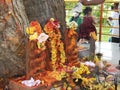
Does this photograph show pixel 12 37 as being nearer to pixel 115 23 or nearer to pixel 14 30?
pixel 14 30

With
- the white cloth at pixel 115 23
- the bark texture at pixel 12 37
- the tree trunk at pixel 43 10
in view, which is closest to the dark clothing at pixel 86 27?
the white cloth at pixel 115 23

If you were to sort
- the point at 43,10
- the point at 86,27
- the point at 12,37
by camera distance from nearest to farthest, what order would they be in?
the point at 12,37 < the point at 43,10 < the point at 86,27

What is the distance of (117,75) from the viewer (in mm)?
2434

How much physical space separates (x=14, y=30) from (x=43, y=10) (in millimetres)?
337

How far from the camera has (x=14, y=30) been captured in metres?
1.89

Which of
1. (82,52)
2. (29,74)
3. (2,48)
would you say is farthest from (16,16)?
(82,52)

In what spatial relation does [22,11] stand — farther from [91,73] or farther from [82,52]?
[82,52]

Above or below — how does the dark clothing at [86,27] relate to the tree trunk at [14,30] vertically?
below

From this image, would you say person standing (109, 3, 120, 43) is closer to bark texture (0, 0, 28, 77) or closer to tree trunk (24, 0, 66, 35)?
tree trunk (24, 0, 66, 35)

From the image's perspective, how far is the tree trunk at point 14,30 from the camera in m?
1.88

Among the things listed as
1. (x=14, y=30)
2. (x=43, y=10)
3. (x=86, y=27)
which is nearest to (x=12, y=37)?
(x=14, y=30)

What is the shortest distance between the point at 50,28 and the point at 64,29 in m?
0.35

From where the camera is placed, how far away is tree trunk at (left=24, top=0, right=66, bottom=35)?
2044mm

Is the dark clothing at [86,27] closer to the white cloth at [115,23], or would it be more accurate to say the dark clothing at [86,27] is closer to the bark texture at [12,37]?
the white cloth at [115,23]
